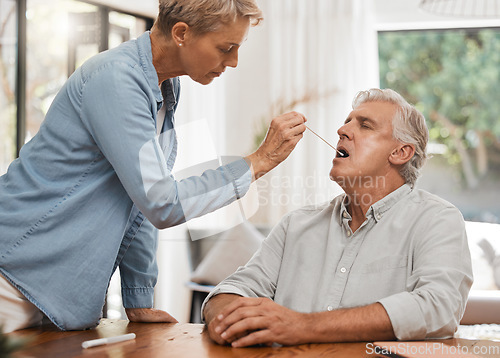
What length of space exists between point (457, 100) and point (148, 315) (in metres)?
6.37

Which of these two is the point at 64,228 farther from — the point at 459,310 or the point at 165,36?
the point at 459,310

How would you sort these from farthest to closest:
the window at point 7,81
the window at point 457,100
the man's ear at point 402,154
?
1. the window at point 457,100
2. the window at point 7,81
3. the man's ear at point 402,154

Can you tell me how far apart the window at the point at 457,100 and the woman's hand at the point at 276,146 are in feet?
18.8

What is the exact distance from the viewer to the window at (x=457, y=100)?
23.2 ft

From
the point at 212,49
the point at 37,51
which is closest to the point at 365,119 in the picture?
the point at 212,49

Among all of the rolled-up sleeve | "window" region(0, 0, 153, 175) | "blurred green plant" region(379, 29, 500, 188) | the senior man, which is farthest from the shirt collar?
"blurred green plant" region(379, 29, 500, 188)

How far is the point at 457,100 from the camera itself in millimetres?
7270

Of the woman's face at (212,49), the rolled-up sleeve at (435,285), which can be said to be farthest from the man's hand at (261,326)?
the woman's face at (212,49)

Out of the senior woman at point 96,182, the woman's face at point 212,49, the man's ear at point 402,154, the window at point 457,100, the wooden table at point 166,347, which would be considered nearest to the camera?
the wooden table at point 166,347

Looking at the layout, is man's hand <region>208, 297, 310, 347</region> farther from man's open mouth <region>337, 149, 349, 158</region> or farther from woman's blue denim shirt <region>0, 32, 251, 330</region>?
man's open mouth <region>337, 149, 349, 158</region>

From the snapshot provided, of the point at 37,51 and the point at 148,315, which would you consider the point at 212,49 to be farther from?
the point at 37,51

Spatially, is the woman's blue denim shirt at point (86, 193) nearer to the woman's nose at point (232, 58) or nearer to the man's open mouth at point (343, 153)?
the woman's nose at point (232, 58)

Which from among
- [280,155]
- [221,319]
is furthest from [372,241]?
[221,319]

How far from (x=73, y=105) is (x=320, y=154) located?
3.51 metres
